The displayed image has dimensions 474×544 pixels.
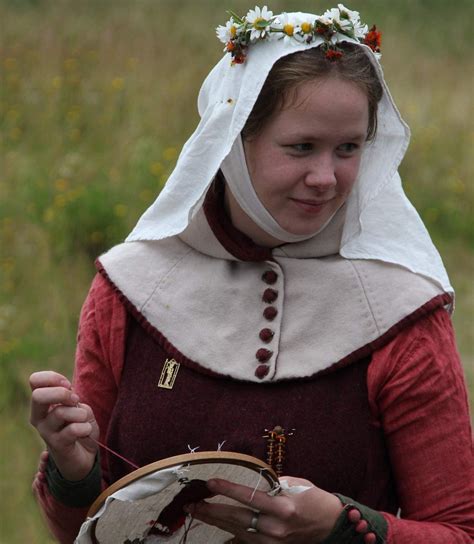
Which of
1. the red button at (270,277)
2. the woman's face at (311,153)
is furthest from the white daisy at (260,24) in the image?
the red button at (270,277)

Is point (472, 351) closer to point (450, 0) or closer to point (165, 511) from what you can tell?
point (165, 511)

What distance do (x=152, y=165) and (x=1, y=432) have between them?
2.28 metres

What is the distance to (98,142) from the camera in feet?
22.7

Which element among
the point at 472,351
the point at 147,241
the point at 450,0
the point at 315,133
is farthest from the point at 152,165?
the point at 450,0

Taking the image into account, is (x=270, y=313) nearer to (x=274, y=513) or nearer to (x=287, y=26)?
(x=274, y=513)

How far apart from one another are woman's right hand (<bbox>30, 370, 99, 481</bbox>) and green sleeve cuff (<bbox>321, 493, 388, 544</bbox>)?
Answer: 57cm

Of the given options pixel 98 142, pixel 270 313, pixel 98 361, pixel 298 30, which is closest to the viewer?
pixel 298 30

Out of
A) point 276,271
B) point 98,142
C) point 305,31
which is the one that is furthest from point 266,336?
point 98,142

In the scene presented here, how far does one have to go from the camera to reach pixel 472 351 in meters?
6.06

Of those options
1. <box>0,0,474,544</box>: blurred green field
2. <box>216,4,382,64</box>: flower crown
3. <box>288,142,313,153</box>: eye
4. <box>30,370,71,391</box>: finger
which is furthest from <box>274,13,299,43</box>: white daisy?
<box>0,0,474,544</box>: blurred green field

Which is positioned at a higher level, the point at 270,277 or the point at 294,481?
the point at 270,277

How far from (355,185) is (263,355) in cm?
46

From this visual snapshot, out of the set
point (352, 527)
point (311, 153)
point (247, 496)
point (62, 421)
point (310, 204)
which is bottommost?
point (352, 527)

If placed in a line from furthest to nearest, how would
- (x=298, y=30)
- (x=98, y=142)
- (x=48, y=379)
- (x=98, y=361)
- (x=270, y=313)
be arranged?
(x=98, y=142)
(x=98, y=361)
(x=270, y=313)
(x=298, y=30)
(x=48, y=379)
